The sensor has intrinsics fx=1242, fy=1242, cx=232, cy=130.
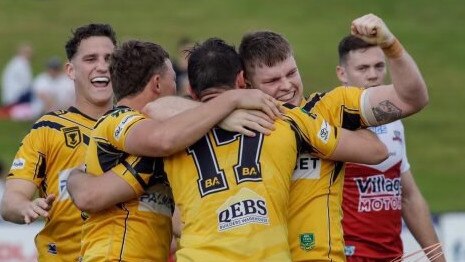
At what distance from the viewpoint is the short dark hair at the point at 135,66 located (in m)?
6.86

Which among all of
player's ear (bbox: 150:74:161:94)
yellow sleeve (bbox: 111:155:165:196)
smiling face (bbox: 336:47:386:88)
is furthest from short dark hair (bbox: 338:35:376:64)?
yellow sleeve (bbox: 111:155:165:196)

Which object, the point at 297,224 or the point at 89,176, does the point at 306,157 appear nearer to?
the point at 297,224

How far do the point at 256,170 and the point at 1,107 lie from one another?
2226cm

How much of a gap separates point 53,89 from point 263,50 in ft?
63.0

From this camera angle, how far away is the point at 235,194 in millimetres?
6355

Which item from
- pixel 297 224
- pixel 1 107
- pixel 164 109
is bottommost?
pixel 297 224

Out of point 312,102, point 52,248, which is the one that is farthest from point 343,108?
point 52,248

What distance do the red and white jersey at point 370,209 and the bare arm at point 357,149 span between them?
1894mm

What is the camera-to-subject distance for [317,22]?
34.6m

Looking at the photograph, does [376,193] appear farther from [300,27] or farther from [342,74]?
[300,27]

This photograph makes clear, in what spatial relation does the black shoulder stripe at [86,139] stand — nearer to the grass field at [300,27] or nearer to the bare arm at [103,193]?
the bare arm at [103,193]

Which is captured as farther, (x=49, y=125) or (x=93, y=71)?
(x=93, y=71)

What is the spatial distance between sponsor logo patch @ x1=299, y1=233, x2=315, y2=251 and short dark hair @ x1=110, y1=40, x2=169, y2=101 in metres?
1.22

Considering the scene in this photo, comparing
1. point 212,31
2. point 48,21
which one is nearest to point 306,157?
point 212,31
